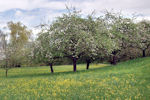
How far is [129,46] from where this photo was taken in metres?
36.9

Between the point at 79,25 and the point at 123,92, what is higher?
the point at 79,25

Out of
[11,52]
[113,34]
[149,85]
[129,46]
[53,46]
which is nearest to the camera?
[149,85]

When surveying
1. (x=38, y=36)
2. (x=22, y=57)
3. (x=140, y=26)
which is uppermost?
(x=140, y=26)

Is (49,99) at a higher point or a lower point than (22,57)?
lower

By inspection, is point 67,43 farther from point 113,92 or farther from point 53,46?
point 113,92

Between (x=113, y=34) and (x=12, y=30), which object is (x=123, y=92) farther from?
(x=12, y=30)

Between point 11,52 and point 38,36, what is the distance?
601 centimetres

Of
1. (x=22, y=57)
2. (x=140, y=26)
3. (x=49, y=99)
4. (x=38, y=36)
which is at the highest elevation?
(x=140, y=26)

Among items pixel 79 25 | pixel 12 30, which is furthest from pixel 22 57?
pixel 12 30

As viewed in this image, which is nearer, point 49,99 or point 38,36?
point 49,99

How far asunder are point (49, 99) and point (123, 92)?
468cm

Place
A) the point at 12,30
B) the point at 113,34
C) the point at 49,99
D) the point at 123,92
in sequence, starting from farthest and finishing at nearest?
the point at 12,30
the point at 113,34
the point at 123,92
the point at 49,99

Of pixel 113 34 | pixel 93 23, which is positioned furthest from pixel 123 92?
pixel 113 34

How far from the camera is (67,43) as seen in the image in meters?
26.4
